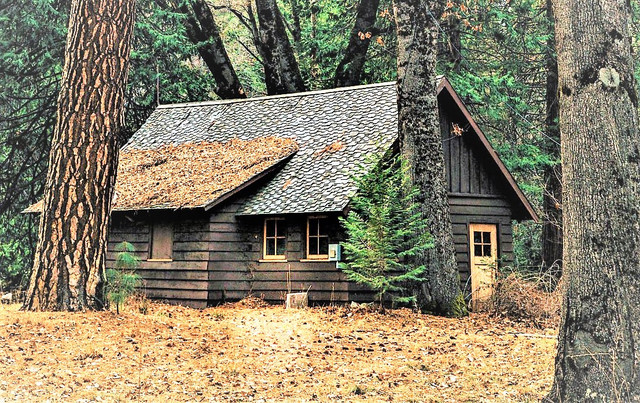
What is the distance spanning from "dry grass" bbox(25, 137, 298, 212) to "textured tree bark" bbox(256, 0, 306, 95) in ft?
Result: 21.3

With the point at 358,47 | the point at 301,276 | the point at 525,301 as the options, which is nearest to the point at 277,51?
the point at 358,47

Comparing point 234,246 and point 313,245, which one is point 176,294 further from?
point 313,245

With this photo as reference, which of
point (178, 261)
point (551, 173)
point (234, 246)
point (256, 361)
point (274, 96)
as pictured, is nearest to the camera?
point (256, 361)

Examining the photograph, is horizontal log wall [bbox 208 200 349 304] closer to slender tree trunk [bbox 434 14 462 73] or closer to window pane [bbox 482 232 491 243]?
window pane [bbox 482 232 491 243]

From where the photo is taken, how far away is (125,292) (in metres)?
10.4

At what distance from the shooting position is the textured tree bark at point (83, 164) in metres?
9.60

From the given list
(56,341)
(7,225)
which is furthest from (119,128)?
(7,225)

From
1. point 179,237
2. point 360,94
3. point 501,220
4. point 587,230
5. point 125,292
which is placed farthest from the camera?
point 360,94

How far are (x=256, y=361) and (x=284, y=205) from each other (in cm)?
768

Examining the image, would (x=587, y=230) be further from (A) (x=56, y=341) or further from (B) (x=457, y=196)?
(B) (x=457, y=196)

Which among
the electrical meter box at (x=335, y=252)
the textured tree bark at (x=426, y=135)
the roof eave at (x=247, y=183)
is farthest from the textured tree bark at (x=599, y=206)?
the roof eave at (x=247, y=183)

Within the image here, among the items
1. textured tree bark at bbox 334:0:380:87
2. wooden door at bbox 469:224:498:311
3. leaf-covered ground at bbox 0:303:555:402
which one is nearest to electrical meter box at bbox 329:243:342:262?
wooden door at bbox 469:224:498:311

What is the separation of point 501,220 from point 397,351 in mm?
9632

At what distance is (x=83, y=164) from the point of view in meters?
9.83
